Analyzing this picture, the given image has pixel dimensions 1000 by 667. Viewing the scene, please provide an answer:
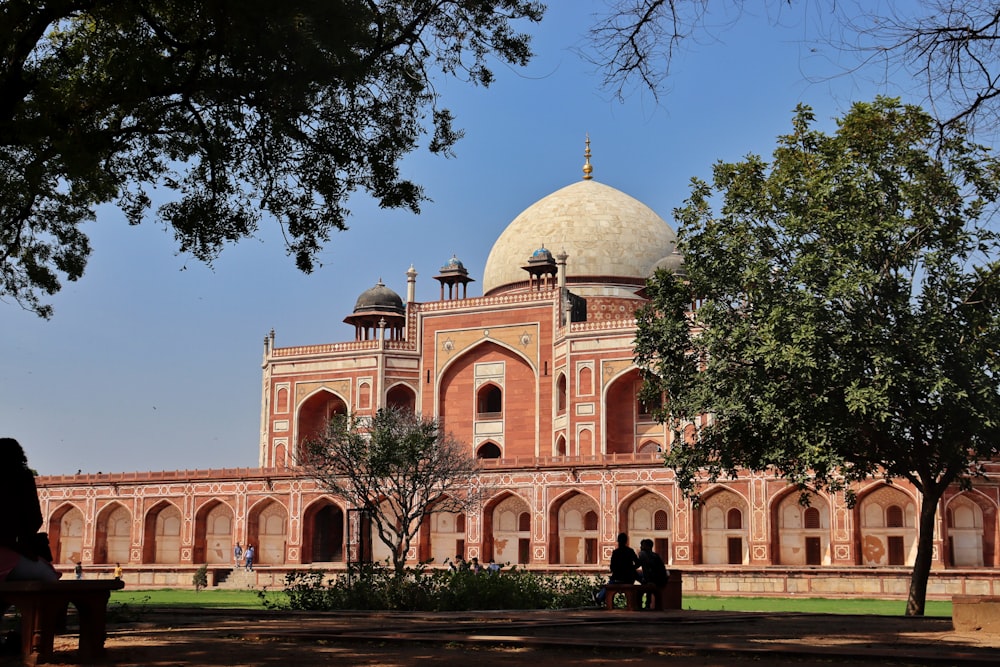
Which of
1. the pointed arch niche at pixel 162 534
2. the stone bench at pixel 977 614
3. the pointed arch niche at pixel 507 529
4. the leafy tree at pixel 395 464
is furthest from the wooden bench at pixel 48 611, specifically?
the pointed arch niche at pixel 162 534

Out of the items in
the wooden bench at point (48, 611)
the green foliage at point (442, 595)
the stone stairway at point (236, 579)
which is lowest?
the stone stairway at point (236, 579)

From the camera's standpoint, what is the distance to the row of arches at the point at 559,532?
28.6 metres

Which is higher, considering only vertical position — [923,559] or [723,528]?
[723,528]

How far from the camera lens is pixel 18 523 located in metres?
5.77

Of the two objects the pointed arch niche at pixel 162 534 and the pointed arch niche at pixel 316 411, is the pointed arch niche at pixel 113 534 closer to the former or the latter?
the pointed arch niche at pixel 162 534

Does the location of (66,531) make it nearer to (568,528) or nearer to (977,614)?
(568,528)

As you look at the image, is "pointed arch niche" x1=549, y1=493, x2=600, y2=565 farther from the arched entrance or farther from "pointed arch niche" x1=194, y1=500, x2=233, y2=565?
"pointed arch niche" x1=194, y1=500, x2=233, y2=565

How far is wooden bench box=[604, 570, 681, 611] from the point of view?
11.2 m

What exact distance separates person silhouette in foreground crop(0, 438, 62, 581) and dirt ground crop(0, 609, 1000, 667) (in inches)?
16.5

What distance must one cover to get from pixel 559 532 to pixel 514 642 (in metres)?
26.3

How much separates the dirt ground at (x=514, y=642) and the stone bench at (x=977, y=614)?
14 centimetres

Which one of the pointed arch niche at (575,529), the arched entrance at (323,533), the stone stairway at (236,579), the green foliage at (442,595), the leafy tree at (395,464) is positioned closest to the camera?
the green foliage at (442,595)

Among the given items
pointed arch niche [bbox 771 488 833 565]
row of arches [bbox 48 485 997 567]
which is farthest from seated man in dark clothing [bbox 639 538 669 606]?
pointed arch niche [bbox 771 488 833 565]

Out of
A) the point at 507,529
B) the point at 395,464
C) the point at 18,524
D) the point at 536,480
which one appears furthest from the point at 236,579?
the point at 18,524
